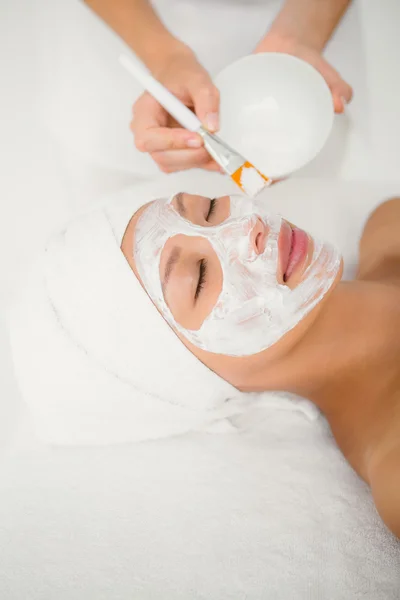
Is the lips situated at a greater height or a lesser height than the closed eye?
lesser

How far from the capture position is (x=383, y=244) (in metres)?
1.27

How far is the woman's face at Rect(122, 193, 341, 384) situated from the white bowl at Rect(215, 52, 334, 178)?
27cm

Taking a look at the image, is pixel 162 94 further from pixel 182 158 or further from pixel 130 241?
pixel 130 241

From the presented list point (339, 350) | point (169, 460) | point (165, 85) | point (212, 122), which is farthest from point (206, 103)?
point (169, 460)

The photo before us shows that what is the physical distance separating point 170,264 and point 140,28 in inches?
25.6

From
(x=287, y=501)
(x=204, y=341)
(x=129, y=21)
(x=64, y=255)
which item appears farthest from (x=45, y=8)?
(x=287, y=501)

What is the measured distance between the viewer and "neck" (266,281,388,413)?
1028mm

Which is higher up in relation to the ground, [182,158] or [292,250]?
[182,158]

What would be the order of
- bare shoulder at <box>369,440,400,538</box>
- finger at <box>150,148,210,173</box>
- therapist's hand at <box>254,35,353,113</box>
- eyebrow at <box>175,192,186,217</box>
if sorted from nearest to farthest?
1. bare shoulder at <box>369,440,400,538</box>
2. eyebrow at <box>175,192,186,217</box>
3. finger at <box>150,148,210,173</box>
4. therapist's hand at <box>254,35,353,113</box>

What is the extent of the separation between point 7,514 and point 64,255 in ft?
1.70

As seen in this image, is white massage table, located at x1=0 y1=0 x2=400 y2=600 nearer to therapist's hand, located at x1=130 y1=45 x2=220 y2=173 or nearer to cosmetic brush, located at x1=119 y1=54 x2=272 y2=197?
therapist's hand, located at x1=130 y1=45 x2=220 y2=173

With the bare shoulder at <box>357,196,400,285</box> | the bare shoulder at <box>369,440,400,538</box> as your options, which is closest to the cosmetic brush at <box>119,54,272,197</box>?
the bare shoulder at <box>357,196,400,285</box>

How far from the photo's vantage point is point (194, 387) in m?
1.00

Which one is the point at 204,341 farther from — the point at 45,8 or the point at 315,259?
the point at 45,8
